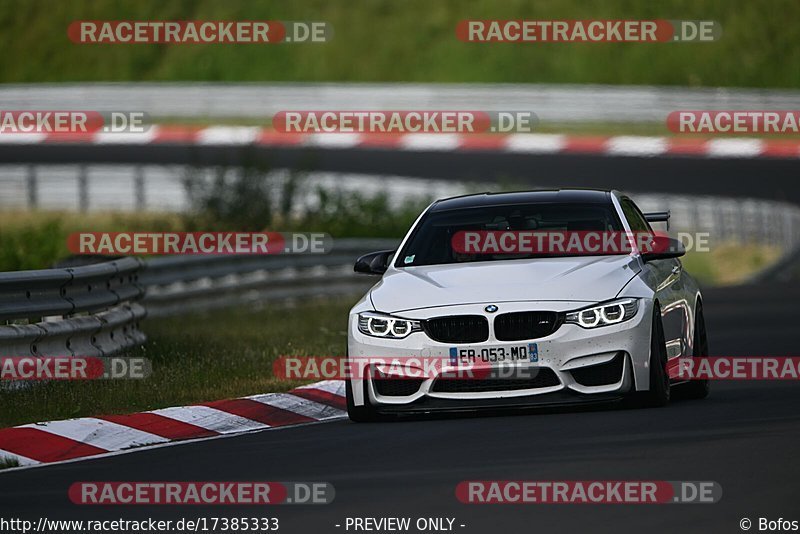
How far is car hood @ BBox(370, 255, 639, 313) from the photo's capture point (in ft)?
37.3

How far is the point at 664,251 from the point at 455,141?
32614 millimetres

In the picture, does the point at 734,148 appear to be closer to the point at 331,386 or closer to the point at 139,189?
the point at 139,189

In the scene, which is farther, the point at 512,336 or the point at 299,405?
the point at 299,405

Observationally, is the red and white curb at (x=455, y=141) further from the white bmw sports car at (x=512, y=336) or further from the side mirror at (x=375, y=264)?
the white bmw sports car at (x=512, y=336)

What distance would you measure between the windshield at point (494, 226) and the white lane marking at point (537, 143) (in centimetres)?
3093

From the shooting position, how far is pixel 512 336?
11242 mm

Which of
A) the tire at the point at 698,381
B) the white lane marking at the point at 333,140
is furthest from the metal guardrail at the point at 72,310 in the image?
the white lane marking at the point at 333,140

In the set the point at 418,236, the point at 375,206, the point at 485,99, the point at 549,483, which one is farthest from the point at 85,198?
the point at 549,483

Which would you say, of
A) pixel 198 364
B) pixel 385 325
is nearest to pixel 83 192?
pixel 198 364

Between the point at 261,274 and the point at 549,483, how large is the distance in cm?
1533

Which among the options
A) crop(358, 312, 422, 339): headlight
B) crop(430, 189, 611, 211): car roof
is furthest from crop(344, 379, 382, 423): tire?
crop(430, 189, 611, 211): car roof

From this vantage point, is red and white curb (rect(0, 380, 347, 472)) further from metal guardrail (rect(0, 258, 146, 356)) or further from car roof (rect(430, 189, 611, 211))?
car roof (rect(430, 189, 611, 211))

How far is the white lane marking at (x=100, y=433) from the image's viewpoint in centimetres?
1077

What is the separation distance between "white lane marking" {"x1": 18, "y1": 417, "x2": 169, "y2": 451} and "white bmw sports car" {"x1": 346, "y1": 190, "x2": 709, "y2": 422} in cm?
137
